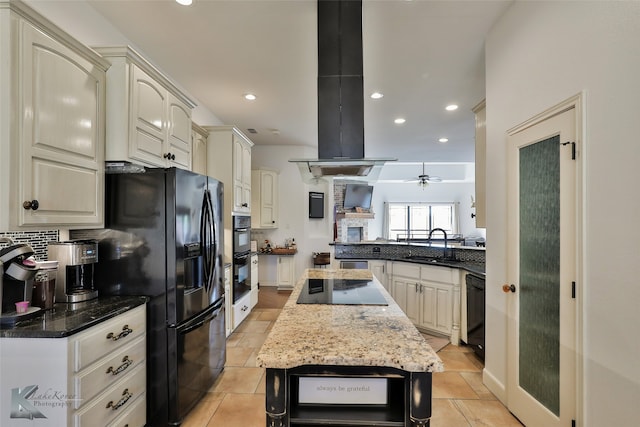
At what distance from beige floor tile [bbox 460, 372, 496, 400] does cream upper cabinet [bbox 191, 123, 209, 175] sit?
10.9 feet

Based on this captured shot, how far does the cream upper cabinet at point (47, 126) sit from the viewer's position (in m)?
1.29

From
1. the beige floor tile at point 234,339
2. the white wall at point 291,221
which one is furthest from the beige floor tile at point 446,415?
the white wall at point 291,221

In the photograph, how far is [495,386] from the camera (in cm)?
233

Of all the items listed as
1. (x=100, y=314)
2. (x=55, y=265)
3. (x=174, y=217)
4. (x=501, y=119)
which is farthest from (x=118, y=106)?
(x=501, y=119)

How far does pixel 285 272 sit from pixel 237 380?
3.16 m

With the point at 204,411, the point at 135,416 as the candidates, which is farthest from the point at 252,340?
the point at 135,416

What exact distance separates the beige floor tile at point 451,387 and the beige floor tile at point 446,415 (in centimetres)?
9

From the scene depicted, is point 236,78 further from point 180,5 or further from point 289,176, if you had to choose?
point 289,176

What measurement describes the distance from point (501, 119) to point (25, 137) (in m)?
2.89

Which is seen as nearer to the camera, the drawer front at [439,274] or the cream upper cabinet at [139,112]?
the cream upper cabinet at [139,112]

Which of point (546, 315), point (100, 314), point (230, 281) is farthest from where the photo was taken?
point (230, 281)

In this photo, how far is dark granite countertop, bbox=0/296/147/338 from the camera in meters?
1.31

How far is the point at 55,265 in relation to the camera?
64.8 inches

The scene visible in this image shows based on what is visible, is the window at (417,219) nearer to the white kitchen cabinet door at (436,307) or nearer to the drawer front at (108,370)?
the white kitchen cabinet door at (436,307)
